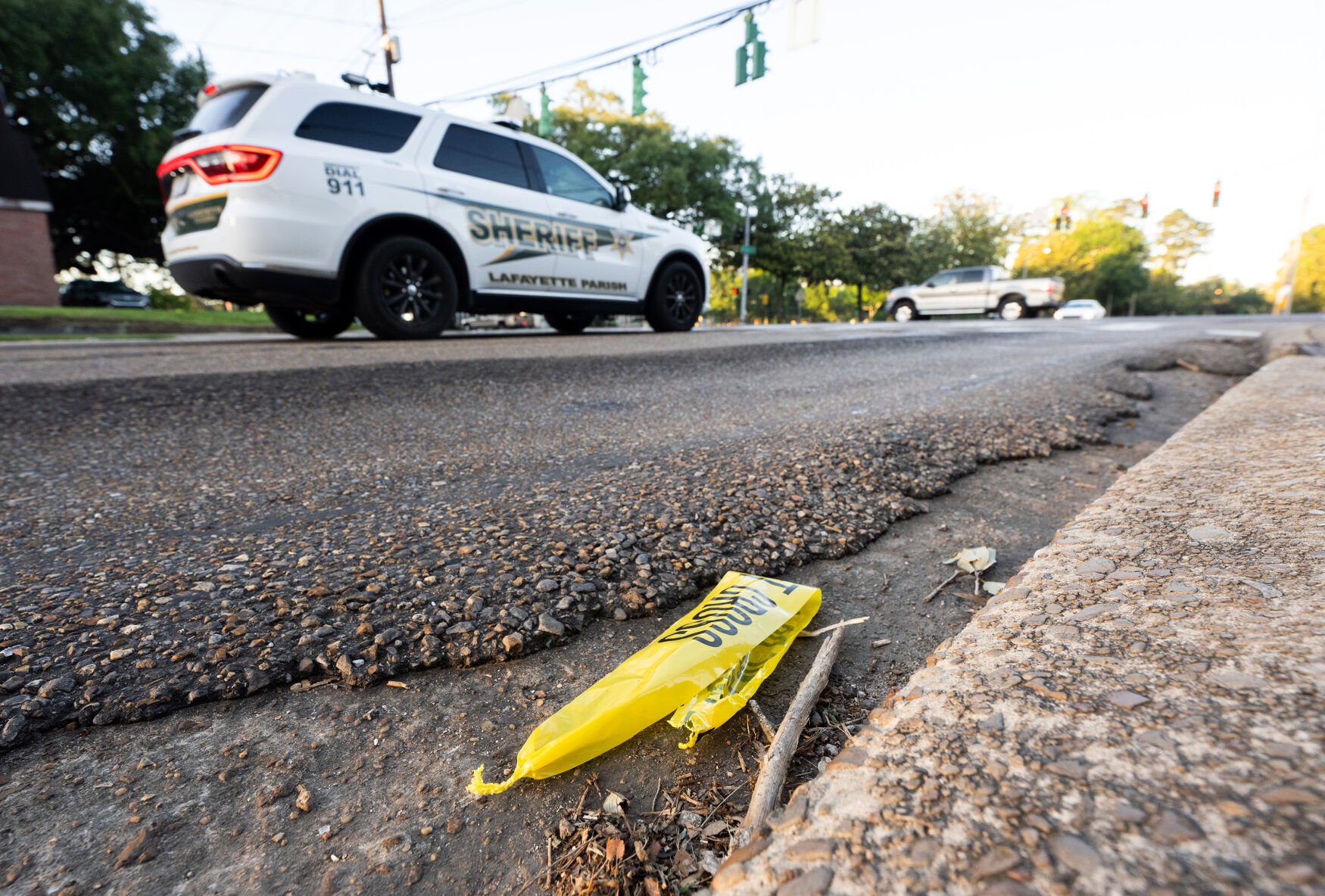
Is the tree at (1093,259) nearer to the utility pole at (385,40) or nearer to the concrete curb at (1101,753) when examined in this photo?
the utility pole at (385,40)

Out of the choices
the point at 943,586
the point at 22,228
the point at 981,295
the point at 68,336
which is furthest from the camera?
the point at 981,295

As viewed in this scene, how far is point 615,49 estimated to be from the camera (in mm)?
13680

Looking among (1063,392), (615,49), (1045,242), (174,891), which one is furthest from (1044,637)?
(1045,242)

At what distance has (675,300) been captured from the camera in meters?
7.58

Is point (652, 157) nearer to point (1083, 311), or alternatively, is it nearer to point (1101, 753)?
point (1083, 311)

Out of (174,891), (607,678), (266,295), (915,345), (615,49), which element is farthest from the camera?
(615,49)

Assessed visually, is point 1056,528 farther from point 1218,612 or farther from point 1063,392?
point 1063,392

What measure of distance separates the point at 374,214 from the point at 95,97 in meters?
25.6

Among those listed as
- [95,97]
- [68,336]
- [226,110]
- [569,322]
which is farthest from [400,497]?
[95,97]

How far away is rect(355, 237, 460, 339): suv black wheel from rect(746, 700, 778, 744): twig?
4.87m

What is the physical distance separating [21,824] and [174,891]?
0.77 ft

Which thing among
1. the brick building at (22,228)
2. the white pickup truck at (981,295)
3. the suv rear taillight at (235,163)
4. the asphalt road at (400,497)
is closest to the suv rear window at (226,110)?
the suv rear taillight at (235,163)

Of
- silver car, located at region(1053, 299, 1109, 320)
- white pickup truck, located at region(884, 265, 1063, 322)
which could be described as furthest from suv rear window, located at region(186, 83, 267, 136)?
silver car, located at region(1053, 299, 1109, 320)

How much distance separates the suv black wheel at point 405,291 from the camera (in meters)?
5.00
